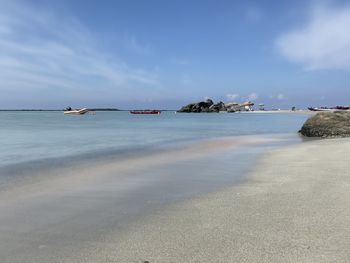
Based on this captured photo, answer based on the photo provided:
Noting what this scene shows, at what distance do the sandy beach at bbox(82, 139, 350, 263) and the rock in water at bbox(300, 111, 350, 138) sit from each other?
1528 cm

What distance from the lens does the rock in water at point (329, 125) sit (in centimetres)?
2314

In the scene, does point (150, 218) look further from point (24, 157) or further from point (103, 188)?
point (24, 157)

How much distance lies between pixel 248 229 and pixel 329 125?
19874 millimetres

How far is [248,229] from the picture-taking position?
573 cm

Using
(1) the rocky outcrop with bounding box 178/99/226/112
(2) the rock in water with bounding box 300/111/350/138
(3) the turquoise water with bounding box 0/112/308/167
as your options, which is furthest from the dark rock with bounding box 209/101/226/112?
(2) the rock in water with bounding box 300/111/350/138

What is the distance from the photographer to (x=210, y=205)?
7.29 meters

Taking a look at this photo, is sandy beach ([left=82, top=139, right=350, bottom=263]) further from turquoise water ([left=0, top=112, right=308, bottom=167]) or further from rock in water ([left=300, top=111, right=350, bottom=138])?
rock in water ([left=300, top=111, right=350, bottom=138])

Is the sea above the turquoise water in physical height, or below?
above

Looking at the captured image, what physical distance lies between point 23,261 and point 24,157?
1205cm

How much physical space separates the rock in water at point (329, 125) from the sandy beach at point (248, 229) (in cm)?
1528

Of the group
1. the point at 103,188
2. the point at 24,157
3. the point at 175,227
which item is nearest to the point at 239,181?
the point at 103,188

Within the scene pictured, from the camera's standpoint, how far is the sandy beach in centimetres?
481

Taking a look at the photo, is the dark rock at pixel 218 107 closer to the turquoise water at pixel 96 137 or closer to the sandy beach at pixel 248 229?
the turquoise water at pixel 96 137

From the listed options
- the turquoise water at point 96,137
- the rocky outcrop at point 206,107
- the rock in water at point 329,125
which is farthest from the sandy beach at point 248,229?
the rocky outcrop at point 206,107
